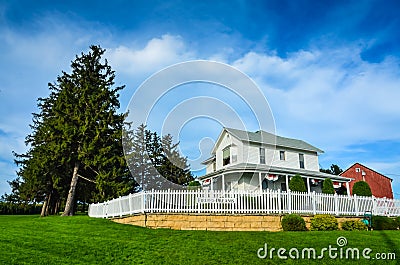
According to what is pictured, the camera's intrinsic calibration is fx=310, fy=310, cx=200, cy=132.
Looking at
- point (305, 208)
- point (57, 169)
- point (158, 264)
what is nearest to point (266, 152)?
point (305, 208)

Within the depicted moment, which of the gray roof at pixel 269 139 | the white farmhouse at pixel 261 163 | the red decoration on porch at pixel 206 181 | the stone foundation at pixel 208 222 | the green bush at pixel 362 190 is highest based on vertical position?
the gray roof at pixel 269 139

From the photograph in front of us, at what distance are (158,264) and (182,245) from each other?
1.90 m

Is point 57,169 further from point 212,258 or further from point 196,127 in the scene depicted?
point 212,258

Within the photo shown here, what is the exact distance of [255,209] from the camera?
1403cm

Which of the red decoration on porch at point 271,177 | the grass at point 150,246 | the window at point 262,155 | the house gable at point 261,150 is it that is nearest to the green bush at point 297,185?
the red decoration on porch at point 271,177

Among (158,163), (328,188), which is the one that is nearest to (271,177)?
(328,188)

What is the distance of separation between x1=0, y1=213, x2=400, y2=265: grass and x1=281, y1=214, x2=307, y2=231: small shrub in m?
2.69

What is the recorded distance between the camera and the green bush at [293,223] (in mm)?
13414

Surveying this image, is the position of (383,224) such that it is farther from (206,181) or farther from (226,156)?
(206,181)

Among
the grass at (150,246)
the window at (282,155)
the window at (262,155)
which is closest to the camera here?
the grass at (150,246)

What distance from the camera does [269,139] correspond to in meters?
27.5

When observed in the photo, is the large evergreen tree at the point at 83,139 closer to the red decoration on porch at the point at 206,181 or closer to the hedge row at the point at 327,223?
the red decoration on porch at the point at 206,181

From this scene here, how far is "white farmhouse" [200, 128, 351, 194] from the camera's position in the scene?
23859 millimetres

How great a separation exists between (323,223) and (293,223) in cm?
177
